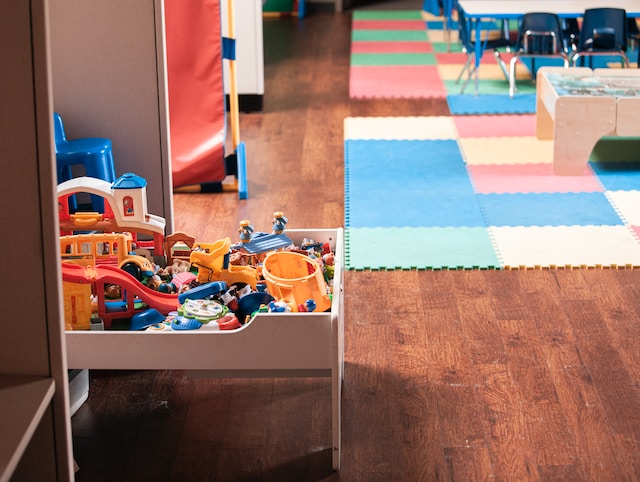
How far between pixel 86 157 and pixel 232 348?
4.46 feet

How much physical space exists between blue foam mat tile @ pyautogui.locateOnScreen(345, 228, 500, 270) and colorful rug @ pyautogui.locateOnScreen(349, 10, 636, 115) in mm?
2520

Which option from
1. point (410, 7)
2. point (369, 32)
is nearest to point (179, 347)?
point (369, 32)

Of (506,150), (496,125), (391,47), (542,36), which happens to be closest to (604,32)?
(542,36)

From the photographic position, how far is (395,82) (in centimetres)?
806

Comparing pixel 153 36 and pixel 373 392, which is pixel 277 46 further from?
pixel 373 392

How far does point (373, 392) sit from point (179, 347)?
0.82 meters

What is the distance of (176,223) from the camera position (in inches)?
195

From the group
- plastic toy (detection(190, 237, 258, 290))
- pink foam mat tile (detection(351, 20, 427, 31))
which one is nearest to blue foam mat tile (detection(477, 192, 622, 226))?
plastic toy (detection(190, 237, 258, 290))

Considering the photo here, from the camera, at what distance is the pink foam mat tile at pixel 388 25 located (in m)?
10.9

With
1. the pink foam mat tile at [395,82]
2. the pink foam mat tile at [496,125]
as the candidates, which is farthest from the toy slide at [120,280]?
the pink foam mat tile at [395,82]

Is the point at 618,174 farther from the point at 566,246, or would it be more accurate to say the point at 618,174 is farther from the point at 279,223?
the point at 279,223

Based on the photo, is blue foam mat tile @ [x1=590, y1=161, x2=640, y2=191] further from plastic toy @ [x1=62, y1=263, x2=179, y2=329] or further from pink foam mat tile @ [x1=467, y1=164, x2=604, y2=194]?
plastic toy @ [x1=62, y1=263, x2=179, y2=329]

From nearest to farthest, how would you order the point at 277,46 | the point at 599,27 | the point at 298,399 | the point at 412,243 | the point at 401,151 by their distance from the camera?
the point at 298,399
the point at 412,243
the point at 401,151
the point at 599,27
the point at 277,46

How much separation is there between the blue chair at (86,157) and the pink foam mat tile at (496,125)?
10.8 feet
